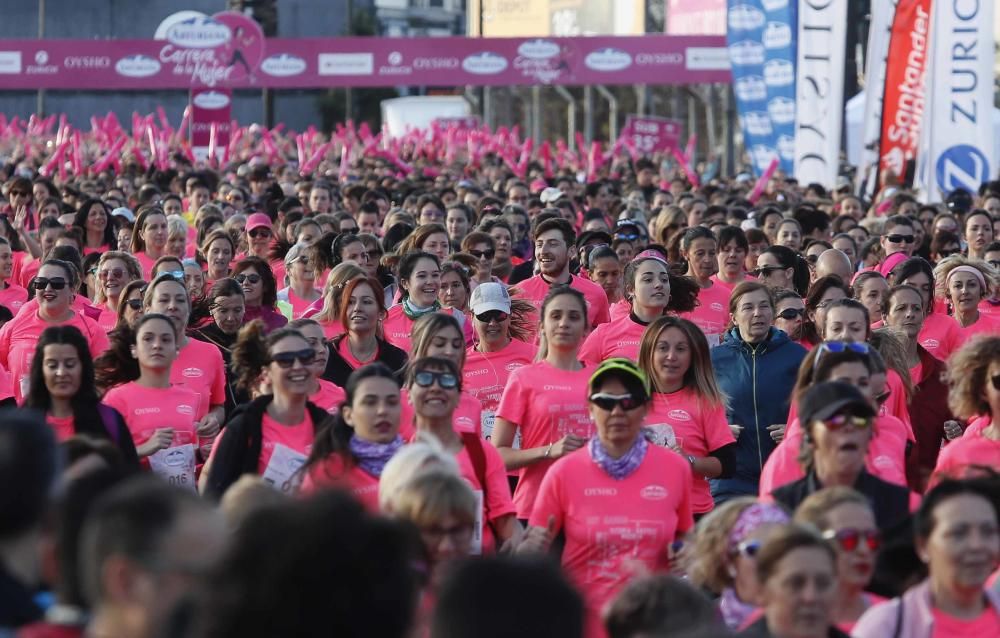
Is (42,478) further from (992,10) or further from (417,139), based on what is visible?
(417,139)

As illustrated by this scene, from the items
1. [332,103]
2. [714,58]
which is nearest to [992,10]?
[714,58]

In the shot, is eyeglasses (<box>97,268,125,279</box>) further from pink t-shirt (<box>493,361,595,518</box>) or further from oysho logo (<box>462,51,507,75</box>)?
oysho logo (<box>462,51,507,75</box>)

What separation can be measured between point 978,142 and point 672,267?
8550mm

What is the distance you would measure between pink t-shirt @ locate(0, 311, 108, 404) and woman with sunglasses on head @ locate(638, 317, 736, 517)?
9.76ft

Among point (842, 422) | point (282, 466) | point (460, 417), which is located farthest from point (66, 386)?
point (842, 422)

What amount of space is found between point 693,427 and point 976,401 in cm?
131

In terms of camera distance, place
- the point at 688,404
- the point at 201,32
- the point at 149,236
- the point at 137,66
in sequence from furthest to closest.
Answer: the point at 137,66, the point at 201,32, the point at 149,236, the point at 688,404

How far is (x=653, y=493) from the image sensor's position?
6730 millimetres

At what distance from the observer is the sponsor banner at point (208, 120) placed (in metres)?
33.1

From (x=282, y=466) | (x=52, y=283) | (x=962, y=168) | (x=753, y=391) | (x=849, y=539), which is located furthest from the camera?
(x=962, y=168)

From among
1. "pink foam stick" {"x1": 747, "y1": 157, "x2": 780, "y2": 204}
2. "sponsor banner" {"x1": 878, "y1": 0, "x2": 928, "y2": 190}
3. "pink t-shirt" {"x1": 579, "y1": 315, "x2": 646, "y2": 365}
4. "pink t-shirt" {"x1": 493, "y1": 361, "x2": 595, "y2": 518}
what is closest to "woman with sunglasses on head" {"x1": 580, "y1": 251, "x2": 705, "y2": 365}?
"pink t-shirt" {"x1": 579, "y1": 315, "x2": 646, "y2": 365}

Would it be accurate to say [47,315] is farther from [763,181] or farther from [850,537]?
[763,181]

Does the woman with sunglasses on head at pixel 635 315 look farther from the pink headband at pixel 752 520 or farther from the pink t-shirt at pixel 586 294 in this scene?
the pink headband at pixel 752 520

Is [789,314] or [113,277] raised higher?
[113,277]
